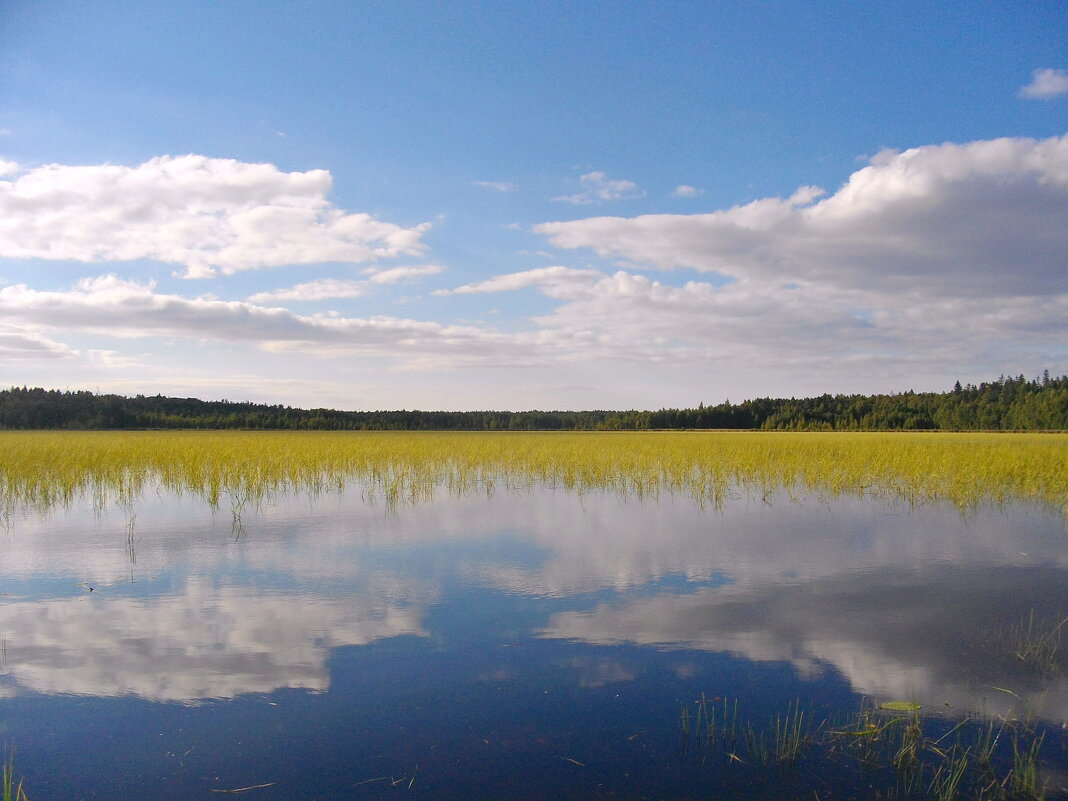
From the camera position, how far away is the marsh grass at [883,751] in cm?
301

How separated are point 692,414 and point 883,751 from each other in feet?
285

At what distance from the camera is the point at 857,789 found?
2.99m

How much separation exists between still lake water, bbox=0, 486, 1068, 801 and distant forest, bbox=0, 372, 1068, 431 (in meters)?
59.6

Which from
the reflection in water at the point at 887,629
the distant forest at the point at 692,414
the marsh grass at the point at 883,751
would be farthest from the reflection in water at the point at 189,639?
the distant forest at the point at 692,414

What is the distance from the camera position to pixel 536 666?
4.39 m

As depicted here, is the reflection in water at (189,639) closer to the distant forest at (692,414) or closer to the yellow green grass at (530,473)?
the yellow green grass at (530,473)

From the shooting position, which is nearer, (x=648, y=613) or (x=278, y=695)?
(x=278, y=695)

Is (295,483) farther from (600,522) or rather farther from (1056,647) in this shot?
(1056,647)

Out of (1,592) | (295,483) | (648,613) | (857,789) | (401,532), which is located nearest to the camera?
(857,789)

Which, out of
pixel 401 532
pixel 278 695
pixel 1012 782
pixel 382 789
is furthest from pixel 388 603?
pixel 1012 782

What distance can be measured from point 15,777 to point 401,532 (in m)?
6.19

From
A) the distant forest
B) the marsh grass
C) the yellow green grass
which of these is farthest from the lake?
the distant forest

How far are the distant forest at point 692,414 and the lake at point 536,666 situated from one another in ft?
196

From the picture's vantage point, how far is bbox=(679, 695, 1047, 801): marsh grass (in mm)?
3006
